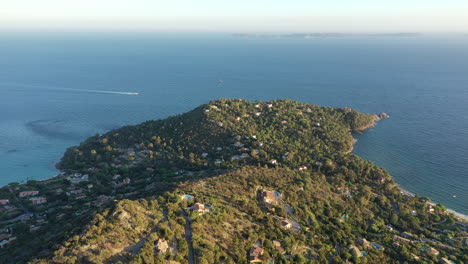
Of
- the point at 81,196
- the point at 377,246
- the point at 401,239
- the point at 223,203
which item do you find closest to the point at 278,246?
the point at 223,203

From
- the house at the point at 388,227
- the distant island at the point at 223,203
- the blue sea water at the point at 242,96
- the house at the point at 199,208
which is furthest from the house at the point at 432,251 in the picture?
the house at the point at 199,208

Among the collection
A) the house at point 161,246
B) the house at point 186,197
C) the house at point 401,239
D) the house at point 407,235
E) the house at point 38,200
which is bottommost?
the house at point 38,200

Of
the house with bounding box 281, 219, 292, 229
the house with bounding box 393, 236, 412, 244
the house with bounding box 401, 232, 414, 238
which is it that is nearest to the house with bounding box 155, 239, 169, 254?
the house with bounding box 281, 219, 292, 229

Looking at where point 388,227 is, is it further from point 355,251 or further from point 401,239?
point 355,251

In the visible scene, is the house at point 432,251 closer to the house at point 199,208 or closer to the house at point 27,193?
the house at point 199,208

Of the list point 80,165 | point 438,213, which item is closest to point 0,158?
point 80,165

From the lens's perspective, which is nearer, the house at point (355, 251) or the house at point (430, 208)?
the house at point (355, 251)

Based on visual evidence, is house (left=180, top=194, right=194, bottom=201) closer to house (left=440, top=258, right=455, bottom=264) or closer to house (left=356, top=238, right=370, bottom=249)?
house (left=356, top=238, right=370, bottom=249)
